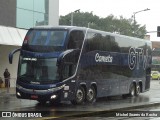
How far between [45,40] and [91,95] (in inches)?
165

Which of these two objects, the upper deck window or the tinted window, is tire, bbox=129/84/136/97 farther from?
the upper deck window

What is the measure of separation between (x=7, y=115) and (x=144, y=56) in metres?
15.6

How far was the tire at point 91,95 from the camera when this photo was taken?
890 inches

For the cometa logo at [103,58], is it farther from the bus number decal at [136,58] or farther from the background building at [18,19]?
the background building at [18,19]

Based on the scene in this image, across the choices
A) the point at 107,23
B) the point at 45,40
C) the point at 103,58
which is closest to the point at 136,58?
the point at 103,58

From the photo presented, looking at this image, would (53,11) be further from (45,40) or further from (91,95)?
(45,40)

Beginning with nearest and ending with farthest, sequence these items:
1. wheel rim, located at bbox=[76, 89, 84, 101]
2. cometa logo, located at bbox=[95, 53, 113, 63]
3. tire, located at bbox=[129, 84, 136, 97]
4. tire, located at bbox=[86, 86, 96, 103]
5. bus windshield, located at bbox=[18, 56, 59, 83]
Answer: bus windshield, located at bbox=[18, 56, 59, 83], wheel rim, located at bbox=[76, 89, 84, 101], tire, located at bbox=[86, 86, 96, 103], cometa logo, located at bbox=[95, 53, 113, 63], tire, located at bbox=[129, 84, 136, 97]

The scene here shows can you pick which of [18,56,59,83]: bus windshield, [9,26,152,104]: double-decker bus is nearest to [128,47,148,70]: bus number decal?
[9,26,152,104]: double-decker bus

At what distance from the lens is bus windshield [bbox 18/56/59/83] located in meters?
19.8

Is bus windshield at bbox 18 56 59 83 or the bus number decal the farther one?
the bus number decal

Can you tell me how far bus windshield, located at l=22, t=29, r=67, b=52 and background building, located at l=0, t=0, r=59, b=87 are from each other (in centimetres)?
1061

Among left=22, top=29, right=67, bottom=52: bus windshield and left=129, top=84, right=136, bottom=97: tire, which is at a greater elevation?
left=22, top=29, right=67, bottom=52: bus windshield

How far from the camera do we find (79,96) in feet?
70.8

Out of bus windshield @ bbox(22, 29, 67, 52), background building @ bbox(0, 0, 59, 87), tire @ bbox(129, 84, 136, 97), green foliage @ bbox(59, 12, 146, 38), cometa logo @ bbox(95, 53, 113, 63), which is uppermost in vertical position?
green foliage @ bbox(59, 12, 146, 38)
